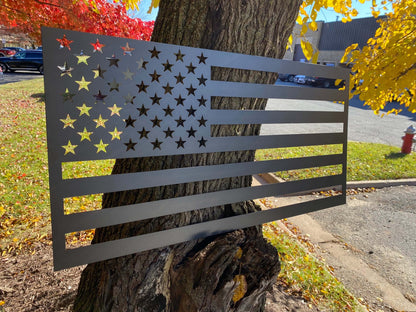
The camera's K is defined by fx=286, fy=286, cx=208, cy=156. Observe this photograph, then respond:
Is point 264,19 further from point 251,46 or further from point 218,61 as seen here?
point 218,61

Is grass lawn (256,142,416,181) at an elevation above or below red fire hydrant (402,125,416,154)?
below

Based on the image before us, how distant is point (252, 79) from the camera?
5.49 feet

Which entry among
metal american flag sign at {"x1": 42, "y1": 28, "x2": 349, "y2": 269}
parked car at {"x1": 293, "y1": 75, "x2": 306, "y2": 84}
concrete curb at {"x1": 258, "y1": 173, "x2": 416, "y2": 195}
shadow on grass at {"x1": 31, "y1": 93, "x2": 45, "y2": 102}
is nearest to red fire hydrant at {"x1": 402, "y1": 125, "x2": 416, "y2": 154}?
concrete curb at {"x1": 258, "y1": 173, "x2": 416, "y2": 195}

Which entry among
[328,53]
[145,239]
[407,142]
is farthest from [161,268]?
[328,53]

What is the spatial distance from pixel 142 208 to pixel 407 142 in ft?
29.8

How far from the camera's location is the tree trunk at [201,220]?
1573mm

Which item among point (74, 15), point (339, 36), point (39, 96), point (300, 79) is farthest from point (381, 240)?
point (339, 36)

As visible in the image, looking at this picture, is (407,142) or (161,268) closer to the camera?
(161,268)

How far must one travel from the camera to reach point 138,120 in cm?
133

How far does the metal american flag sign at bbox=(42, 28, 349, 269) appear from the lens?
1.19 m

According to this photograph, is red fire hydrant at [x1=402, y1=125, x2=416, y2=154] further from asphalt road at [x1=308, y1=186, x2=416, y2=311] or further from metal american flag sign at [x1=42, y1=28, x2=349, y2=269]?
metal american flag sign at [x1=42, y1=28, x2=349, y2=269]

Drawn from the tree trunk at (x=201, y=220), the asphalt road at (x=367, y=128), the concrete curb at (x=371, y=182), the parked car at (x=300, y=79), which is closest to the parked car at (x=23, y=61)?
the asphalt road at (x=367, y=128)

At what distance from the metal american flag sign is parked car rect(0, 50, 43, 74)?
21160 mm

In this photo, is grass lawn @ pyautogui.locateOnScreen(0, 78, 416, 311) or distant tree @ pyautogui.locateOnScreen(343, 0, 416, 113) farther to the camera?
grass lawn @ pyautogui.locateOnScreen(0, 78, 416, 311)
